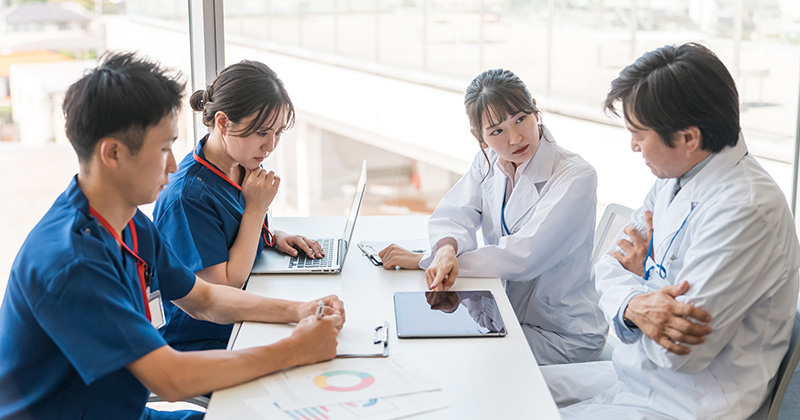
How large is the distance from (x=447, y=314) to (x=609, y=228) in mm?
802

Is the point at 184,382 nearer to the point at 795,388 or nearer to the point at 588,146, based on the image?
the point at 795,388

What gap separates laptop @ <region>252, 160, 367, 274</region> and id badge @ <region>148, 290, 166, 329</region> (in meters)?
0.45

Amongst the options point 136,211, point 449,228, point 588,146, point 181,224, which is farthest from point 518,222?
point 588,146

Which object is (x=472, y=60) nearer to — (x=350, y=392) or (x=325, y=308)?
(x=325, y=308)

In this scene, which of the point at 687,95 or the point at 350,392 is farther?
the point at 687,95

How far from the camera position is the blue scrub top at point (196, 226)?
66.8 inches

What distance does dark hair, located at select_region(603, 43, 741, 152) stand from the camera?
136 cm

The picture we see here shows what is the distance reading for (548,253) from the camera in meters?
1.87

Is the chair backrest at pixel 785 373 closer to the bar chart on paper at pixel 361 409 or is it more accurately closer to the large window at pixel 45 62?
the bar chart on paper at pixel 361 409

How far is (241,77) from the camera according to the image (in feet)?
5.89

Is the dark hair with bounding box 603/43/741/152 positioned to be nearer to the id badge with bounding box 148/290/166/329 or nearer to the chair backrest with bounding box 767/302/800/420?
the chair backrest with bounding box 767/302/800/420

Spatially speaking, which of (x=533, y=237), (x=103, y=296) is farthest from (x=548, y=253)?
(x=103, y=296)

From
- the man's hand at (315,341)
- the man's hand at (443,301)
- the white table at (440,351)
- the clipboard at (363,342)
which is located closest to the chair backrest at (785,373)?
the white table at (440,351)

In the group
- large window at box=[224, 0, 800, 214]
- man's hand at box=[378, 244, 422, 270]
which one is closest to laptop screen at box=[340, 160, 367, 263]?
man's hand at box=[378, 244, 422, 270]
